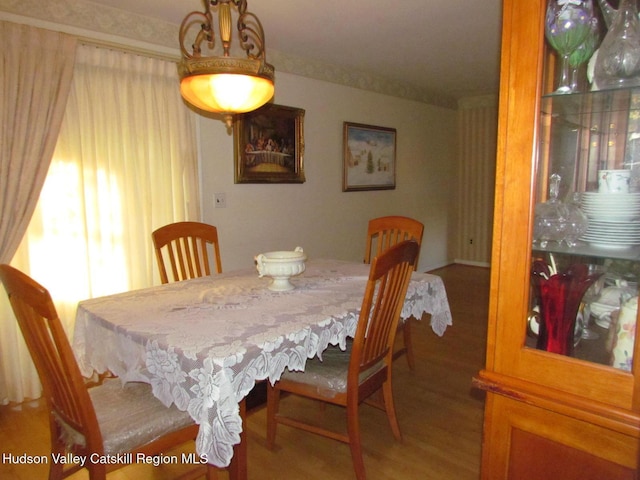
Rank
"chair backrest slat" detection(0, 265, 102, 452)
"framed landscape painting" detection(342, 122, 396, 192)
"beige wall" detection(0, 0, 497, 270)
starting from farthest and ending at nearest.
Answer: "framed landscape painting" detection(342, 122, 396, 192), "beige wall" detection(0, 0, 497, 270), "chair backrest slat" detection(0, 265, 102, 452)

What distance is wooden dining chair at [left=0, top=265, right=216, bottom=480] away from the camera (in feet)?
4.01

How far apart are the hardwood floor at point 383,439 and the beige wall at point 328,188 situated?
4.89 feet

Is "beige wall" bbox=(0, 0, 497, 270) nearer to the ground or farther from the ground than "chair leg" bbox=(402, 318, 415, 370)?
farther from the ground

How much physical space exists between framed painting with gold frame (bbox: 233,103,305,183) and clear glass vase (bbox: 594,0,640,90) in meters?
2.65

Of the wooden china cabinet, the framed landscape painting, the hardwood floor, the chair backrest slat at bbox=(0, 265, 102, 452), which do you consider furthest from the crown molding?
the wooden china cabinet

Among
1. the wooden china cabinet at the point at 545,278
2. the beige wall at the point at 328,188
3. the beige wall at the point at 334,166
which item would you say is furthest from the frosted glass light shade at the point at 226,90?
the beige wall at the point at 328,188

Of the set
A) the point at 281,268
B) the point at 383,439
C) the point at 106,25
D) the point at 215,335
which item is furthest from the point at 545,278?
the point at 106,25

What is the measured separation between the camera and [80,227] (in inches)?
102

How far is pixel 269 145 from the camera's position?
3553mm

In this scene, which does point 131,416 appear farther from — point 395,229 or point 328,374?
point 395,229

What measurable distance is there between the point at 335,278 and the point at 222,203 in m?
1.44

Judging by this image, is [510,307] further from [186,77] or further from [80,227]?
[80,227]

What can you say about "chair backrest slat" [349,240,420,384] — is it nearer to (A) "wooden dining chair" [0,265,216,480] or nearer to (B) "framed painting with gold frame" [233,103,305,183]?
(A) "wooden dining chair" [0,265,216,480]

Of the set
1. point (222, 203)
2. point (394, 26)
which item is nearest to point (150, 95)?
point (222, 203)
